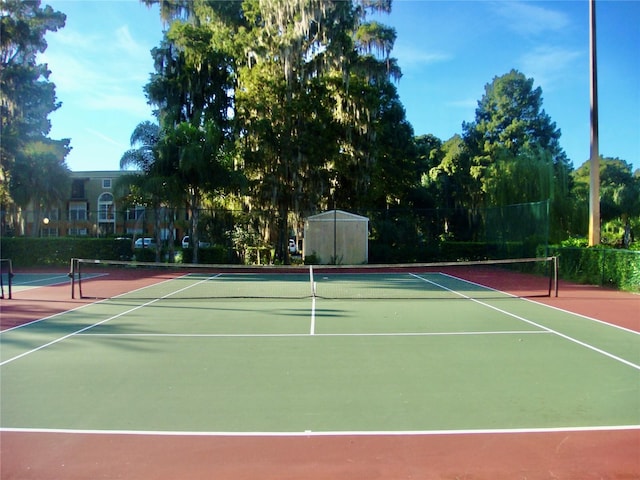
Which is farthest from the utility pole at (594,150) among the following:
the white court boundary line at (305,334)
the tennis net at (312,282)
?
the white court boundary line at (305,334)

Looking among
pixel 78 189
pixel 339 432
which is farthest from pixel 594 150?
pixel 78 189

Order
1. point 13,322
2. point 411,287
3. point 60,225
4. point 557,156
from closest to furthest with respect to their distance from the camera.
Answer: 1. point 13,322
2. point 411,287
3. point 60,225
4. point 557,156

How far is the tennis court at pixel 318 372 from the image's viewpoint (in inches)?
175

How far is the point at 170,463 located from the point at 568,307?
10.5m

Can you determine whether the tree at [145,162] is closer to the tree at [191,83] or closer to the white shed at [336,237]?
the tree at [191,83]

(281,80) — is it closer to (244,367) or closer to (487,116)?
(244,367)

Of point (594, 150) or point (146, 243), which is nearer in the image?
point (594, 150)

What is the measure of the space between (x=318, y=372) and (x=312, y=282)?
6.86 m

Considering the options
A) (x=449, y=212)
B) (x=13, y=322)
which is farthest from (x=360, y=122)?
(x=13, y=322)

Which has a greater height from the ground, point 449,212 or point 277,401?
point 449,212

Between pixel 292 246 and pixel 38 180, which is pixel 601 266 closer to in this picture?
pixel 292 246

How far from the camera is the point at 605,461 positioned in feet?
12.2

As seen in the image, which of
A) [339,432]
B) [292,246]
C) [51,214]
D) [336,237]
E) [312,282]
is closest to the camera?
[339,432]

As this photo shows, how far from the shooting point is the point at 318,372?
6.09 meters
